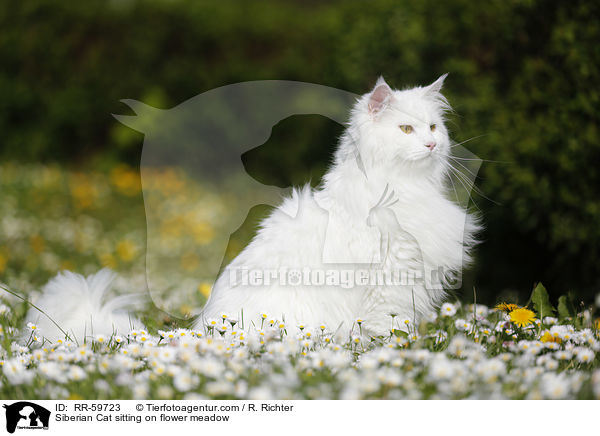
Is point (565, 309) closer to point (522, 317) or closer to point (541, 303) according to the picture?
point (541, 303)

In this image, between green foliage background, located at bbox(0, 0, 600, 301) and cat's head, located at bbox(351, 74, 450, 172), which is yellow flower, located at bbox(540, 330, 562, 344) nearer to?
cat's head, located at bbox(351, 74, 450, 172)

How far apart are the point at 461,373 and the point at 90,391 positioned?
58.7 inches

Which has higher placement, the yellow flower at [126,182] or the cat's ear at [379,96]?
the yellow flower at [126,182]

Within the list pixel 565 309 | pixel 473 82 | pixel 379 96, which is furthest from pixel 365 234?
pixel 473 82

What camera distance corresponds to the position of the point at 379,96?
248cm

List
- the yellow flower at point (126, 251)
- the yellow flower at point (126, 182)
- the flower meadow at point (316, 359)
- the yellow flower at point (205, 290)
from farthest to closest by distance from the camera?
the yellow flower at point (126, 182) → the yellow flower at point (126, 251) → the yellow flower at point (205, 290) → the flower meadow at point (316, 359)

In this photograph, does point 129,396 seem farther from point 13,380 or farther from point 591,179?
point 591,179

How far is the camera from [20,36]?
870 cm

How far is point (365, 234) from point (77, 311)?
1.61 m

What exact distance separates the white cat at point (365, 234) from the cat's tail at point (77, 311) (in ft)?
1.94

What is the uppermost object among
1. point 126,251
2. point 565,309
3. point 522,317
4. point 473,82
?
point 473,82

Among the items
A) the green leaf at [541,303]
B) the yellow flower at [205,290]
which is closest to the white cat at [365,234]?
the green leaf at [541,303]
